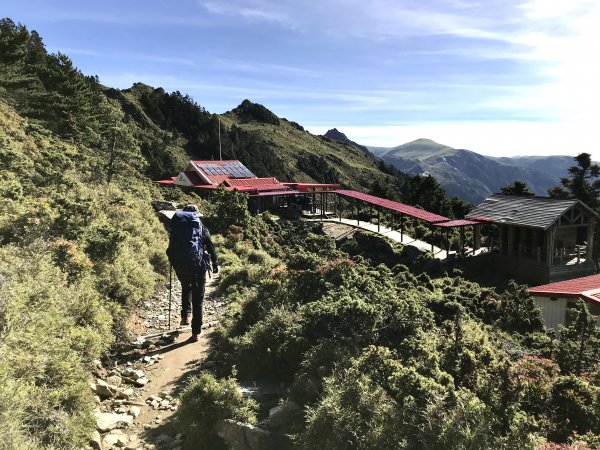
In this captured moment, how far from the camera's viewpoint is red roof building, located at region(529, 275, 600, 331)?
51.8 ft

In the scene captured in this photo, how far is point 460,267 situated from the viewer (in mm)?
29219

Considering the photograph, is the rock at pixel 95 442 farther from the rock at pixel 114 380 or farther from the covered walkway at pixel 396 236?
the covered walkway at pixel 396 236

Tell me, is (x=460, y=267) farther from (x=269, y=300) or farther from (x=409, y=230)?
(x=269, y=300)

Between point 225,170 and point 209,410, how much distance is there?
41628mm

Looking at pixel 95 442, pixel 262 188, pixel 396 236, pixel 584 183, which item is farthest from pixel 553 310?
pixel 584 183

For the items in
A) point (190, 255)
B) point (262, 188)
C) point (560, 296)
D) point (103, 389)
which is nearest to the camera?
point (103, 389)

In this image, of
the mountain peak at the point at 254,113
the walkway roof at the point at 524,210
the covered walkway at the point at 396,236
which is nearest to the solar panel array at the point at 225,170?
the covered walkway at the point at 396,236

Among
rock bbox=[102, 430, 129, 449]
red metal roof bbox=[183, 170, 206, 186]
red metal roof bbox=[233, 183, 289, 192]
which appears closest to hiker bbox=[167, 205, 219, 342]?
rock bbox=[102, 430, 129, 449]

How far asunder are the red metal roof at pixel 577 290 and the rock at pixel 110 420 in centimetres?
1556

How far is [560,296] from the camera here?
16500 mm

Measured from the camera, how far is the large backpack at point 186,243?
829cm

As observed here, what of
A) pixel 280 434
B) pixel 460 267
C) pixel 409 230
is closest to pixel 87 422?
pixel 280 434

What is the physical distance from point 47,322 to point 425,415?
5331mm

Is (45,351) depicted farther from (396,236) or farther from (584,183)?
(584,183)
